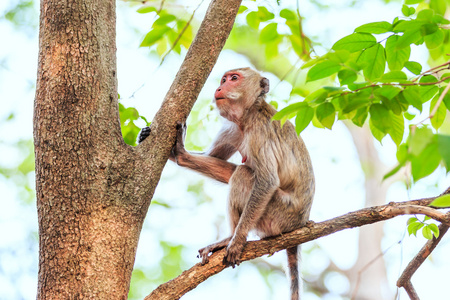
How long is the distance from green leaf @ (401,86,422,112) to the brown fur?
2702 mm

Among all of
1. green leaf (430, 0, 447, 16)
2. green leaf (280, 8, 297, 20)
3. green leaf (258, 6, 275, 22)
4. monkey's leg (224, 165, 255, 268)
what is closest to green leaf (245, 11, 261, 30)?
green leaf (258, 6, 275, 22)

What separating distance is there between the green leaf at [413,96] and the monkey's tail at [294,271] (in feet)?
11.3

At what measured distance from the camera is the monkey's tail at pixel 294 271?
18.9ft

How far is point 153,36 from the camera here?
5094 millimetres

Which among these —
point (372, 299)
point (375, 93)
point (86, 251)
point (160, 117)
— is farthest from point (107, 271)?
point (372, 299)

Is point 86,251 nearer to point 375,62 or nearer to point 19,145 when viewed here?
point 375,62

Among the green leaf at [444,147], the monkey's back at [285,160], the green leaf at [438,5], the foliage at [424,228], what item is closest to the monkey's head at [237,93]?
the monkey's back at [285,160]

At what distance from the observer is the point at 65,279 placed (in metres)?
3.49

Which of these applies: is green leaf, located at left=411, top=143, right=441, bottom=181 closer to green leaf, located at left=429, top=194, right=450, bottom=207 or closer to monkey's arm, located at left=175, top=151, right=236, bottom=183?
green leaf, located at left=429, top=194, right=450, bottom=207

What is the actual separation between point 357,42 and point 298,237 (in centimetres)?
209

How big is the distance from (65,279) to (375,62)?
2.74 metres

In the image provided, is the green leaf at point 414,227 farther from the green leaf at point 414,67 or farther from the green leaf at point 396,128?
the green leaf at point 414,67

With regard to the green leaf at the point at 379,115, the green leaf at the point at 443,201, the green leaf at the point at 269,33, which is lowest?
the green leaf at the point at 443,201

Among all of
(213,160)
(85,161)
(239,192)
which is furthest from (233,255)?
(213,160)
